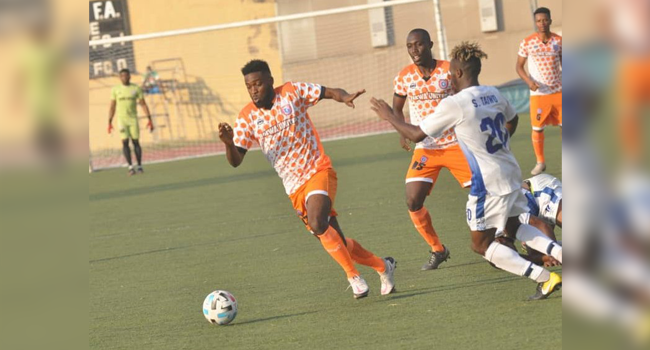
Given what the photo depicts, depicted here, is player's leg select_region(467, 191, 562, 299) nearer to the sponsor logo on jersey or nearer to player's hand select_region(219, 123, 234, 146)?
player's hand select_region(219, 123, 234, 146)

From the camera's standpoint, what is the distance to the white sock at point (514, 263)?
5891 millimetres

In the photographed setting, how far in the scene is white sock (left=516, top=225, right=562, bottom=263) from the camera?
593cm

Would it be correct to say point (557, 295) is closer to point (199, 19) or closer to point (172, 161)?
point (172, 161)

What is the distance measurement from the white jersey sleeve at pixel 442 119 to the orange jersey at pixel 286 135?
1.74 m

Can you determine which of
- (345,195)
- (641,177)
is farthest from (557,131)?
(641,177)

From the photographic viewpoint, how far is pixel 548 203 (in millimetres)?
A: 6809

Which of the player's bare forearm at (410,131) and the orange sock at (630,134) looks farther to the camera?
the player's bare forearm at (410,131)

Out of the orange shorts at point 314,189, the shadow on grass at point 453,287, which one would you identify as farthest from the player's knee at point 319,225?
the shadow on grass at point 453,287

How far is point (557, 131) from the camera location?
65.4ft

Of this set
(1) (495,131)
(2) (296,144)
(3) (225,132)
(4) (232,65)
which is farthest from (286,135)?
(4) (232,65)

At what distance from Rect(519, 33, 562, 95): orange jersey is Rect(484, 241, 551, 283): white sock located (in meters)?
7.84

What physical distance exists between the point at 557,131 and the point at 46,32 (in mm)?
19713

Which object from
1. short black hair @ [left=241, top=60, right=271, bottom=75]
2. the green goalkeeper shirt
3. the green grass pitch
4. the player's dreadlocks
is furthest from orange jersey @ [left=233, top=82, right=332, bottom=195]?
the green goalkeeper shirt

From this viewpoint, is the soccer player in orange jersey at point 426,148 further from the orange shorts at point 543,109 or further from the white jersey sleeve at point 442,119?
the orange shorts at point 543,109
